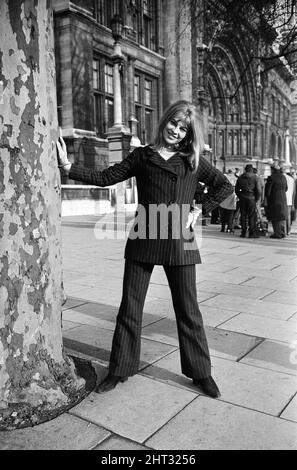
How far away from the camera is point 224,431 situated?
2.41m

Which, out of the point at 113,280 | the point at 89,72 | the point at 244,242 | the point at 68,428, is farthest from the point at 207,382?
the point at 89,72

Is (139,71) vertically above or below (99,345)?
above

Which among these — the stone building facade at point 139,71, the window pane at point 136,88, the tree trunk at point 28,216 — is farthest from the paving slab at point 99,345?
the window pane at point 136,88

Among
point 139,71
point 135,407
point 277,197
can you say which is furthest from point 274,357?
point 139,71

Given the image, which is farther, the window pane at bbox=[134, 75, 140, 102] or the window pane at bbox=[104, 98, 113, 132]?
the window pane at bbox=[134, 75, 140, 102]

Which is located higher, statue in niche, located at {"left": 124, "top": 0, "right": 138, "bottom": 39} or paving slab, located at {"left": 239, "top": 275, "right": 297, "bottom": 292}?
statue in niche, located at {"left": 124, "top": 0, "right": 138, "bottom": 39}

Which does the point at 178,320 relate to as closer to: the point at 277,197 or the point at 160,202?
the point at 160,202

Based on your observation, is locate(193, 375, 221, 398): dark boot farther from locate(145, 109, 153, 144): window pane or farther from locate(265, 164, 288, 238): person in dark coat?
locate(145, 109, 153, 144): window pane

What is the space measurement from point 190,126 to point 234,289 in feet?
11.1

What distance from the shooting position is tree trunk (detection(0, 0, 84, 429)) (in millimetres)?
2516

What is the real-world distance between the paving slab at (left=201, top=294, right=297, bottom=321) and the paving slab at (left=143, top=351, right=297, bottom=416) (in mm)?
1407

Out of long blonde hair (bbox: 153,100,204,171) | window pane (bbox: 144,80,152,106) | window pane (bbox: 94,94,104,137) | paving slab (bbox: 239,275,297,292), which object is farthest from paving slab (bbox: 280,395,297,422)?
window pane (bbox: 144,80,152,106)
